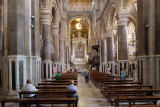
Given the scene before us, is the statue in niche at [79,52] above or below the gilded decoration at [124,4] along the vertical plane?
below

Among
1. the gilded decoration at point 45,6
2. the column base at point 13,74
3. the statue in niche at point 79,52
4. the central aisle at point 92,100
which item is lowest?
the central aisle at point 92,100

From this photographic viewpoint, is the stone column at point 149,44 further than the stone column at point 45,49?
No

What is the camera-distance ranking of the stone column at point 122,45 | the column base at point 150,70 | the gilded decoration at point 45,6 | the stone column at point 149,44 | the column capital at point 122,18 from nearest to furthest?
1. the column base at point 150,70
2. the stone column at point 149,44
3. the gilded decoration at point 45,6
4. the column capital at point 122,18
5. the stone column at point 122,45

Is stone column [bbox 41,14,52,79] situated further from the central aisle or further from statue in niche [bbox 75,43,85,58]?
statue in niche [bbox 75,43,85,58]

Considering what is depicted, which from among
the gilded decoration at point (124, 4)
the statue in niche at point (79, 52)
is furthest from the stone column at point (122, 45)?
the statue in niche at point (79, 52)

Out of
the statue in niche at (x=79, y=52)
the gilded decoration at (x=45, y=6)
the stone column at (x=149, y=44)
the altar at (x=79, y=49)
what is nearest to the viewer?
the stone column at (x=149, y=44)

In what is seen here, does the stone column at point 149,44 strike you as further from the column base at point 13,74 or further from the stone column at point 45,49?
the stone column at point 45,49

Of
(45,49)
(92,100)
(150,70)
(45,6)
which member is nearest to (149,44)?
(150,70)

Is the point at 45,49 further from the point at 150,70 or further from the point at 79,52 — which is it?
the point at 79,52

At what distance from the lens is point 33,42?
958 centimetres

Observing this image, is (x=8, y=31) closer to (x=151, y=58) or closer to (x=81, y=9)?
(x=151, y=58)

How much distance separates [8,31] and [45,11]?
7.53 metres

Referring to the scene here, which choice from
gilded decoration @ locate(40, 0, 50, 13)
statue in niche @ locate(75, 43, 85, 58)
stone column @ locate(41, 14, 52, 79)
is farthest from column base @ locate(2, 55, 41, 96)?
statue in niche @ locate(75, 43, 85, 58)

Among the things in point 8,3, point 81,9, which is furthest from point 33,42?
point 81,9
